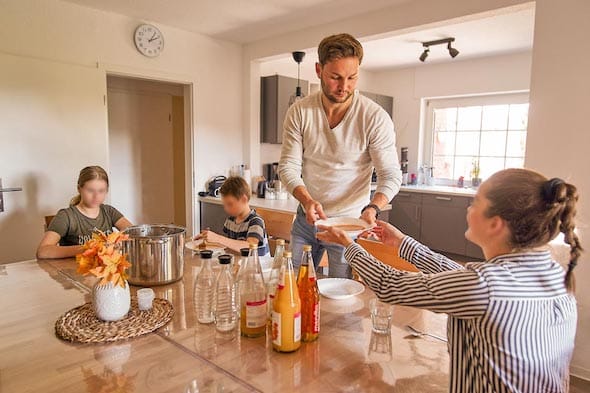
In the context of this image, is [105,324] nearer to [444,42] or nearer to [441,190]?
[444,42]

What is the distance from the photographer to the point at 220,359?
100 centimetres

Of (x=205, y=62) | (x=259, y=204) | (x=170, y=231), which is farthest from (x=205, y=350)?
(x=205, y=62)

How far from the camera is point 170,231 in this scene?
1.65 m

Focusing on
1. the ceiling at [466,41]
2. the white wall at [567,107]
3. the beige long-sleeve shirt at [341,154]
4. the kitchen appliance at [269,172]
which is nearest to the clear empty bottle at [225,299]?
the beige long-sleeve shirt at [341,154]

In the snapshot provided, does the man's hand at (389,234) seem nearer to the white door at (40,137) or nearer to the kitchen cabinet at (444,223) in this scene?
the white door at (40,137)

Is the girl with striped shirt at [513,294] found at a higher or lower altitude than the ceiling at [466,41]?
lower

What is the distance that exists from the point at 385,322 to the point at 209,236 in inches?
40.8

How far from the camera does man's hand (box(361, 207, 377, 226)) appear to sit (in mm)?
1465

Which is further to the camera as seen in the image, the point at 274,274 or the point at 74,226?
the point at 74,226

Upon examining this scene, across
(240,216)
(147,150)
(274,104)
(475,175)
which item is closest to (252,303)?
(240,216)

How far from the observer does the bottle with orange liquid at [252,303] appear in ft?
3.58

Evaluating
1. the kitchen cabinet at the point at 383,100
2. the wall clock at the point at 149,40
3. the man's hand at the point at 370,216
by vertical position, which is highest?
the wall clock at the point at 149,40

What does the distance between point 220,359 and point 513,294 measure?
0.65 meters

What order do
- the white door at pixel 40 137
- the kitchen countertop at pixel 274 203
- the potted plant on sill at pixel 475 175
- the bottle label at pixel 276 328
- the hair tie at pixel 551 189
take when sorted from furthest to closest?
the potted plant on sill at pixel 475 175, the kitchen countertop at pixel 274 203, the white door at pixel 40 137, the bottle label at pixel 276 328, the hair tie at pixel 551 189
